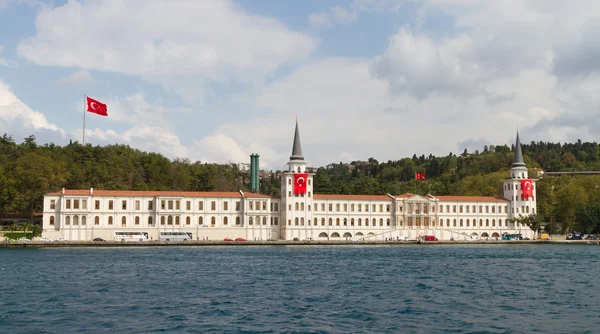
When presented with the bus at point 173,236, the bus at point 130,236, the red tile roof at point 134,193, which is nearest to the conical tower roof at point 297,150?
the red tile roof at point 134,193

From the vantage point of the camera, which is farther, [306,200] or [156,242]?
[306,200]

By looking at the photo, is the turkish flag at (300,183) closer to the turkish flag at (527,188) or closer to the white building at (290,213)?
the white building at (290,213)

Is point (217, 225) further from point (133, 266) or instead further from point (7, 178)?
point (133, 266)

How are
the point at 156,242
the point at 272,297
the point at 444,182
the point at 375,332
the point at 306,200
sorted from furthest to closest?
the point at 444,182 < the point at 306,200 < the point at 156,242 < the point at 272,297 < the point at 375,332

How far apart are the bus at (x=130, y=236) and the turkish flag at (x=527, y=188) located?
56.5m

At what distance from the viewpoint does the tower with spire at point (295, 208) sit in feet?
310

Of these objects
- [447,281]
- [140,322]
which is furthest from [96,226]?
[140,322]

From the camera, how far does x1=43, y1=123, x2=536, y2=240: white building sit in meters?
85.9

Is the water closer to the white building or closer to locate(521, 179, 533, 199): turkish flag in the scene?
the white building

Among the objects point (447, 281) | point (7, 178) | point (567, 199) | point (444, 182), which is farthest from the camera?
point (444, 182)

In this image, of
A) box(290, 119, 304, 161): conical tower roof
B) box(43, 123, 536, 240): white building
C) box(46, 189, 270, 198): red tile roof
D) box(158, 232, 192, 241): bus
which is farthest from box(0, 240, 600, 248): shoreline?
box(290, 119, 304, 161): conical tower roof

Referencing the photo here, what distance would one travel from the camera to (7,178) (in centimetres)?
8975

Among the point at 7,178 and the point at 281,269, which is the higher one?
the point at 7,178

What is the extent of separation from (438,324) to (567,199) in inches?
3314
